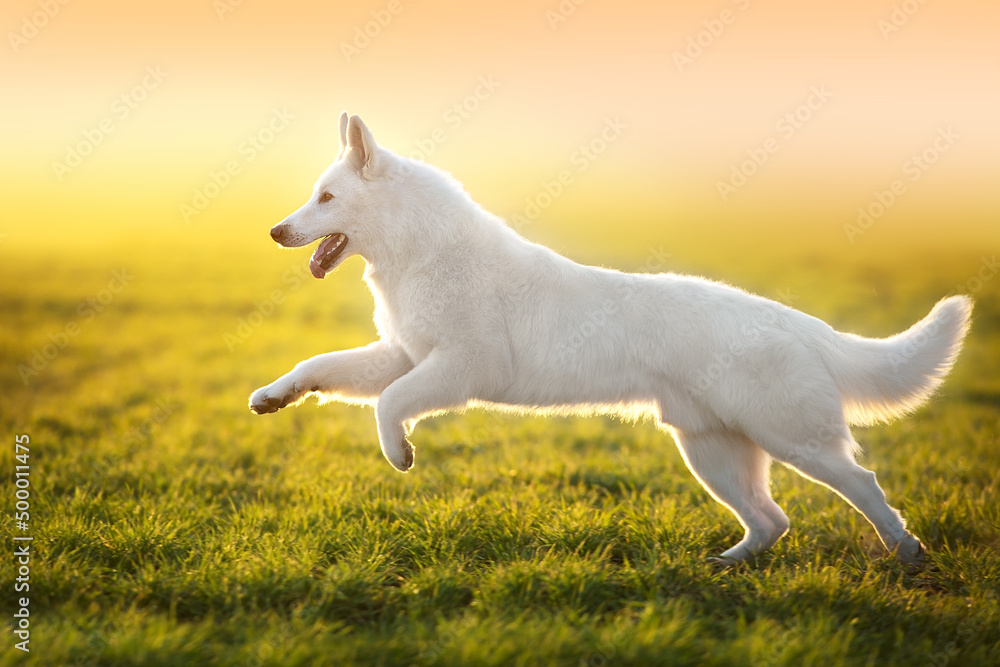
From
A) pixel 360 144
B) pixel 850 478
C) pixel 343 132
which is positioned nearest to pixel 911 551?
pixel 850 478

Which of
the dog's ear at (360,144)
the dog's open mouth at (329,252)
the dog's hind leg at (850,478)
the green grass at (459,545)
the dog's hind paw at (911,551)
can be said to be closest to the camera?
the green grass at (459,545)

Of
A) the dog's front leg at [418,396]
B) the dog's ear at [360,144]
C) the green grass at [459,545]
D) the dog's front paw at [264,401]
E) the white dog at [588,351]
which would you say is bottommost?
the green grass at [459,545]

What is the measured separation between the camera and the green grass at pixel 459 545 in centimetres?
361

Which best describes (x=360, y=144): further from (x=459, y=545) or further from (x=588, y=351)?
(x=459, y=545)

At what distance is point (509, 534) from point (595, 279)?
5.60 ft

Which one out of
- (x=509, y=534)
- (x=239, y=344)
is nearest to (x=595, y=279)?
(x=509, y=534)

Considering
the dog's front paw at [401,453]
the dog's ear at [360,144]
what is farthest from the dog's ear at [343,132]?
the dog's front paw at [401,453]

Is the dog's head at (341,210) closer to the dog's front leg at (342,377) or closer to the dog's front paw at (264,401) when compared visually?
the dog's front leg at (342,377)

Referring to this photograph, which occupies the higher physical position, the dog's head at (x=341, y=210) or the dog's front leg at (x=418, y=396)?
the dog's head at (x=341, y=210)

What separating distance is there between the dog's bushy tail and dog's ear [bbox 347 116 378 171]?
3016 mm

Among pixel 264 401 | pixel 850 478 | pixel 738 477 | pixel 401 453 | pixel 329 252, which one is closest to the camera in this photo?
pixel 850 478

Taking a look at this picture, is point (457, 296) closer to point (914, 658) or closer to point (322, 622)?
point (322, 622)

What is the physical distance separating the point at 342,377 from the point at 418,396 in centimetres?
68

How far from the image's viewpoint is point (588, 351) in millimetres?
4715
